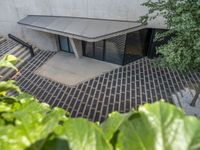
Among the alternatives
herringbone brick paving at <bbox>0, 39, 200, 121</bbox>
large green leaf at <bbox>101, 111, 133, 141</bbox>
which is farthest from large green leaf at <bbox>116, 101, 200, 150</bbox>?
herringbone brick paving at <bbox>0, 39, 200, 121</bbox>

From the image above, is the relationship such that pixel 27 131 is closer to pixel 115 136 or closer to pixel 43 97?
pixel 115 136

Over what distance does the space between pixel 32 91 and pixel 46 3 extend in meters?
5.53

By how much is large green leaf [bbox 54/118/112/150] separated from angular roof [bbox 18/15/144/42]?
28.9ft

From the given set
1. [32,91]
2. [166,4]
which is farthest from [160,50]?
[32,91]

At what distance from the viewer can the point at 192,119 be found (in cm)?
102

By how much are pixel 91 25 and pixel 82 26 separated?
1.71ft

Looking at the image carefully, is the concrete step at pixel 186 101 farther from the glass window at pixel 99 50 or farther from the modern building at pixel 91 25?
the glass window at pixel 99 50

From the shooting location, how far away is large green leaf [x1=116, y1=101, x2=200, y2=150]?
0.97m

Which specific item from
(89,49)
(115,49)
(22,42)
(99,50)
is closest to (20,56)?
(22,42)

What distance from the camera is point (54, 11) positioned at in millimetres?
11438

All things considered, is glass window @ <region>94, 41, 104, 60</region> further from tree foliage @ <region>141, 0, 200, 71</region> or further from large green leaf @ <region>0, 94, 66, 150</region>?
large green leaf @ <region>0, 94, 66, 150</region>

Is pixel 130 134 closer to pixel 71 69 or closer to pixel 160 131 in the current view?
pixel 160 131

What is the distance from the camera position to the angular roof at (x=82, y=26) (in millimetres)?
9750

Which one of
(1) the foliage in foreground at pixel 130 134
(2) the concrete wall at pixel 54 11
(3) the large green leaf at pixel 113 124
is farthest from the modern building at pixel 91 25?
(1) the foliage in foreground at pixel 130 134
